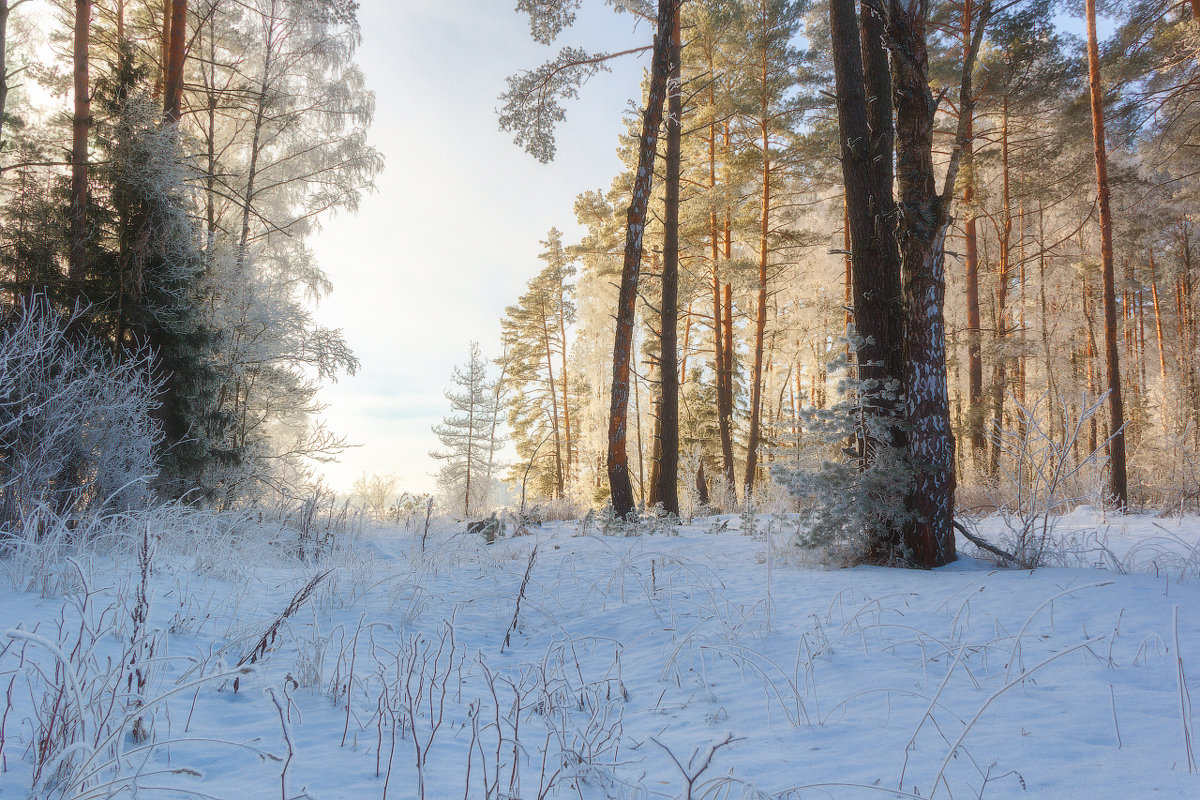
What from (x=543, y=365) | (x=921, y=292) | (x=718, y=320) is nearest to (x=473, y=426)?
(x=543, y=365)

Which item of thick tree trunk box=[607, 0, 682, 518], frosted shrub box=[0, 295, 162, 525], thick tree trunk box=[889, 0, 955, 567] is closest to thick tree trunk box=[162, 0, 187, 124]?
frosted shrub box=[0, 295, 162, 525]

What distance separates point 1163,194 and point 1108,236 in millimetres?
3853

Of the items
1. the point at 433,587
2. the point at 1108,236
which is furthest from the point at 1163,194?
the point at 433,587

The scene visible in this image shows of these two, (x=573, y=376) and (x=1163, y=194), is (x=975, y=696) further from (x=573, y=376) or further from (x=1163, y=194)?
(x=573, y=376)

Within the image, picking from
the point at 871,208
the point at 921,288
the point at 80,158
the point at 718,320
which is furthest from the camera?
the point at 718,320

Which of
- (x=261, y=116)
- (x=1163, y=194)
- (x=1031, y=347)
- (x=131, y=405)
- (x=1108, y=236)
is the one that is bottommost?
(x=131, y=405)

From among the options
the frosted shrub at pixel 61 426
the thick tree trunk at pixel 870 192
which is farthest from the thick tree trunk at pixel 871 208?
the frosted shrub at pixel 61 426

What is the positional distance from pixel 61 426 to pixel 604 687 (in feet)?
17.0

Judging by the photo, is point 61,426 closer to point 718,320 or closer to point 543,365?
point 718,320

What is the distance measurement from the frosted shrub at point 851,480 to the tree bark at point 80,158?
27.7 ft

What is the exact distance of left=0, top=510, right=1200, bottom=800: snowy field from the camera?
152cm

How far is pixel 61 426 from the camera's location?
4.74 m

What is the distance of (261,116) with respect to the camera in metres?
10.5

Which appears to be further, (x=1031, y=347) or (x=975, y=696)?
(x=1031, y=347)
